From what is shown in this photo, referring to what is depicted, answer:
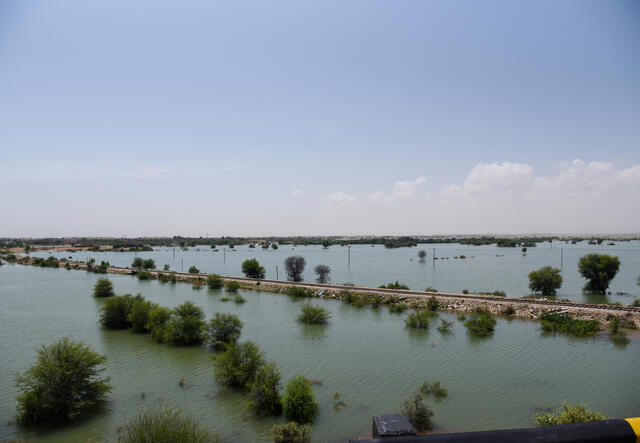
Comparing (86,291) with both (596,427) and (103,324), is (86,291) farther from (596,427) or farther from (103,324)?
(596,427)

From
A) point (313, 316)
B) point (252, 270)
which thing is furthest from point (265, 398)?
point (252, 270)

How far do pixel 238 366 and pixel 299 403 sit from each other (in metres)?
4.29

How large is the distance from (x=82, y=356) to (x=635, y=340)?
32346 mm

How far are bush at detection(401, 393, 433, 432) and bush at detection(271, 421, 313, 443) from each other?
3.78 m

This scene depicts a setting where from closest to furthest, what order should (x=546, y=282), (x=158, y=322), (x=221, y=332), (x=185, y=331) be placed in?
(x=221, y=332), (x=185, y=331), (x=158, y=322), (x=546, y=282)

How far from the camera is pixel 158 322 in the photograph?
→ 25141 millimetres

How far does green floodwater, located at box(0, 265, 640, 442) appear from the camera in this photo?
13.4m

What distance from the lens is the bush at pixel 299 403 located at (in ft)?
42.7

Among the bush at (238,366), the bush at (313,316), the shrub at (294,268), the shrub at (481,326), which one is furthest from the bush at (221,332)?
the shrub at (294,268)

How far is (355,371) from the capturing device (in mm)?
18188

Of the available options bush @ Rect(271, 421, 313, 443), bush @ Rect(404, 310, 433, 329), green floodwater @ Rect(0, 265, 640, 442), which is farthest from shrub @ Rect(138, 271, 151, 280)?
bush @ Rect(271, 421, 313, 443)

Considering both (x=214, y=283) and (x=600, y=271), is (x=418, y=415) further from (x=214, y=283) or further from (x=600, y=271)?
(x=600, y=271)

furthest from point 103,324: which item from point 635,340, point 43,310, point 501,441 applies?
point 635,340

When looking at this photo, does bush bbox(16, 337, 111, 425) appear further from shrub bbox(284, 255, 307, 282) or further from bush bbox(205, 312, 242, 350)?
shrub bbox(284, 255, 307, 282)
